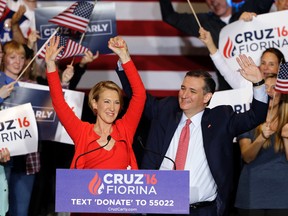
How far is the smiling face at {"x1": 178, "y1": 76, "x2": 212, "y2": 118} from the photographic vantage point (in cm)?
508

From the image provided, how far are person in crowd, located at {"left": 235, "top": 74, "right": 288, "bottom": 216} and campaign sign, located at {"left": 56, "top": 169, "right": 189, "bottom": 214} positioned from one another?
1365 mm

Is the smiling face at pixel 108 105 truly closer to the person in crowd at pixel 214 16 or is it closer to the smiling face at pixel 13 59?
the smiling face at pixel 13 59

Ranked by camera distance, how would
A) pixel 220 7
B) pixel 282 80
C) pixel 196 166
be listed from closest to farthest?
pixel 196 166
pixel 282 80
pixel 220 7

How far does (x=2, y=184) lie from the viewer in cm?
586

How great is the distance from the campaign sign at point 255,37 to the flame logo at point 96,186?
2.42 m

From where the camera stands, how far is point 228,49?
21.4ft

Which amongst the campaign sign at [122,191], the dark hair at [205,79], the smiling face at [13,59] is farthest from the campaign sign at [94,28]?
the campaign sign at [122,191]

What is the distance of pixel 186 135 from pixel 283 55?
152cm

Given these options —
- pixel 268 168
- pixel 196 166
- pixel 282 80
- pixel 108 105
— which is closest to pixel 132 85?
pixel 108 105

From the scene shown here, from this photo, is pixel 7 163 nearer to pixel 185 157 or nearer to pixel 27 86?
pixel 27 86

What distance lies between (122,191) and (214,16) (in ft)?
9.75

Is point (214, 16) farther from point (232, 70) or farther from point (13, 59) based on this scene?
point (13, 59)

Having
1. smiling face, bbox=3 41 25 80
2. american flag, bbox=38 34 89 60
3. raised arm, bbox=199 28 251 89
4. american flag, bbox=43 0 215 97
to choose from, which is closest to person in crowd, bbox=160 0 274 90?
raised arm, bbox=199 28 251 89

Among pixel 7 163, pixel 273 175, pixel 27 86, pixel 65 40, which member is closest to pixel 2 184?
pixel 7 163
